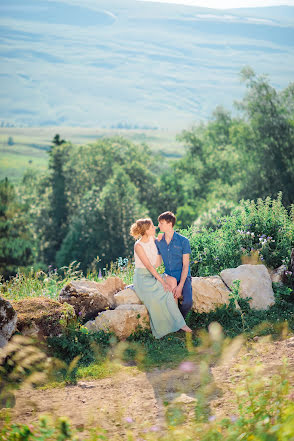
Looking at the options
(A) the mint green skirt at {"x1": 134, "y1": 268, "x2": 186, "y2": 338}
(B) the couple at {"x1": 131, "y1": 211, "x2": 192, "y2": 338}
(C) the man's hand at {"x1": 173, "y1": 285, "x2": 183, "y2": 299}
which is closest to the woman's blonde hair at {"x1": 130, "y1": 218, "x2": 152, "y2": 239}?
(B) the couple at {"x1": 131, "y1": 211, "x2": 192, "y2": 338}

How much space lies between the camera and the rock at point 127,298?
729 centimetres

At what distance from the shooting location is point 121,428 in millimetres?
4410

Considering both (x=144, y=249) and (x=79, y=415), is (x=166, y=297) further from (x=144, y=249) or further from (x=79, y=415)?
(x=79, y=415)

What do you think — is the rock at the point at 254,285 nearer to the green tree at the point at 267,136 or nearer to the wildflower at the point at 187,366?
the wildflower at the point at 187,366

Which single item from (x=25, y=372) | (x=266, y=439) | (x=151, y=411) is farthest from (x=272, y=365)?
(x=25, y=372)

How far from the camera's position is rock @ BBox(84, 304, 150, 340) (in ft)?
22.2

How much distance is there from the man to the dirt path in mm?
1355

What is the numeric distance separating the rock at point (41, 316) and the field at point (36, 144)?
102947 mm

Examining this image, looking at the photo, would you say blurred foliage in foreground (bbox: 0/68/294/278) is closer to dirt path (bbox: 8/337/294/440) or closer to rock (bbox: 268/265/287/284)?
rock (bbox: 268/265/287/284)

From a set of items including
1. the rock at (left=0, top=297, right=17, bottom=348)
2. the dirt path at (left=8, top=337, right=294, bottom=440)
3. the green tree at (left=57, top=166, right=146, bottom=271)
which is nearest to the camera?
the dirt path at (left=8, top=337, right=294, bottom=440)

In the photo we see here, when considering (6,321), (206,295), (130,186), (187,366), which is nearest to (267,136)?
(130,186)

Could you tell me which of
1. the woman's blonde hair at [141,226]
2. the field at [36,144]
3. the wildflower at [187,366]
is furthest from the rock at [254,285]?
the field at [36,144]

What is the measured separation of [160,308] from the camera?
22.6ft

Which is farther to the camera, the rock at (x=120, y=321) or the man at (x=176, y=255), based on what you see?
the man at (x=176, y=255)
